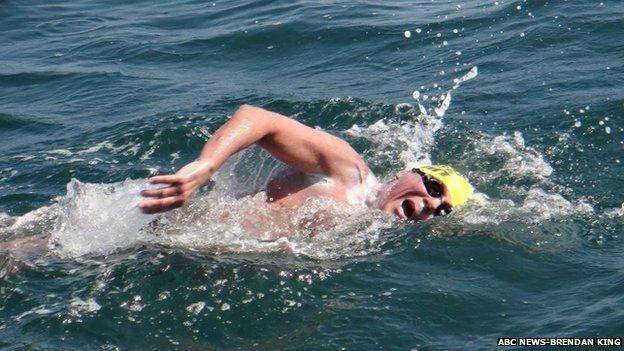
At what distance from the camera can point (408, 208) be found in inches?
274

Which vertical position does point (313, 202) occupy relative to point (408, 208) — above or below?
above

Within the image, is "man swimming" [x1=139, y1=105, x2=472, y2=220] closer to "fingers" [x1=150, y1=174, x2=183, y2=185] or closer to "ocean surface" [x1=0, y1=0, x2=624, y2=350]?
"ocean surface" [x1=0, y1=0, x2=624, y2=350]

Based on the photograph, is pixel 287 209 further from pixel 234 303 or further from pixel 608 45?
pixel 608 45

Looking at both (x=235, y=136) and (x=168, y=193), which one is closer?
(x=168, y=193)

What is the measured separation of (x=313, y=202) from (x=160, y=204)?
5.73 ft

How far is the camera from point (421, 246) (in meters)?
6.65

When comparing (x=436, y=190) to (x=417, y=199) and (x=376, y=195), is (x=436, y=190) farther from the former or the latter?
(x=376, y=195)

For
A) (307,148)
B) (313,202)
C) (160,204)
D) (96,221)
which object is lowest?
(313,202)

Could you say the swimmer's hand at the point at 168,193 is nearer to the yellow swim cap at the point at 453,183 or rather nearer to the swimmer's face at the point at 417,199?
the swimmer's face at the point at 417,199

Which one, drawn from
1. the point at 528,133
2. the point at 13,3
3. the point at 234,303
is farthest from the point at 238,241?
the point at 13,3

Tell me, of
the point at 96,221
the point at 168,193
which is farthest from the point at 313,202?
the point at 168,193

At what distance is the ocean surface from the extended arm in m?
0.37

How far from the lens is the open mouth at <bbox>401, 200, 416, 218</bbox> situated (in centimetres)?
695

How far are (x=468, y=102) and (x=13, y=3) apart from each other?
823cm
